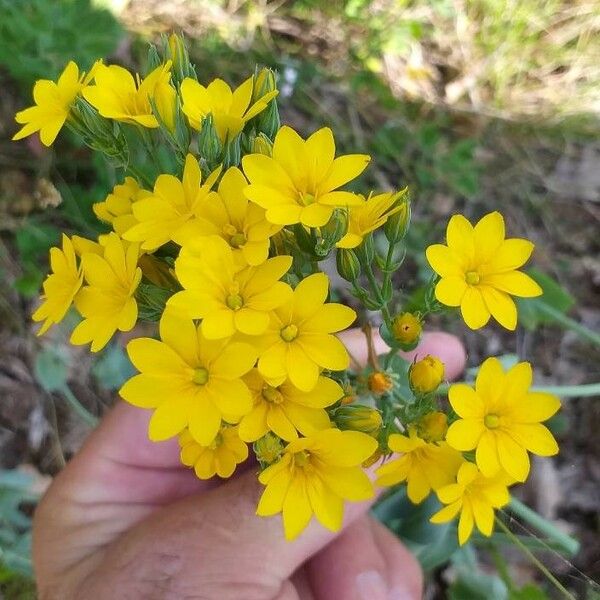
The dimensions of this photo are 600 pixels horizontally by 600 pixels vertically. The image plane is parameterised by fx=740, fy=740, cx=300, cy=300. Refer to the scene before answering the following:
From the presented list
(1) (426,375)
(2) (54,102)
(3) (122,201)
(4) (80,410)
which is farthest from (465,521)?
(4) (80,410)

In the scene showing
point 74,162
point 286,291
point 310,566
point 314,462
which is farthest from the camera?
point 74,162

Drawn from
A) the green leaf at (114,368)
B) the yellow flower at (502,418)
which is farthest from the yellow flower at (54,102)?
the green leaf at (114,368)

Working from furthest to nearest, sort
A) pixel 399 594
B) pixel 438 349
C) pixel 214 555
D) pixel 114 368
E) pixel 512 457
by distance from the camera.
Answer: pixel 114 368, pixel 438 349, pixel 399 594, pixel 214 555, pixel 512 457

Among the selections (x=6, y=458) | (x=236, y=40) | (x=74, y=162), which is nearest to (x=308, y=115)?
(x=236, y=40)

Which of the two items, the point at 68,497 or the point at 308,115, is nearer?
the point at 68,497

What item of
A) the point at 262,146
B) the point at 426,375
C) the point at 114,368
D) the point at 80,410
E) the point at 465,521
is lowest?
the point at 80,410

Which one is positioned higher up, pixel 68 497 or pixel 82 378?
pixel 68 497

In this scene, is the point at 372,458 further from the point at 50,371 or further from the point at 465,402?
the point at 50,371

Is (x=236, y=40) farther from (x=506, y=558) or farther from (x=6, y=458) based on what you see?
(x=506, y=558)
